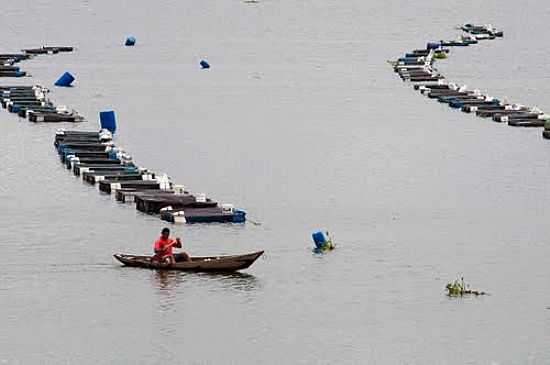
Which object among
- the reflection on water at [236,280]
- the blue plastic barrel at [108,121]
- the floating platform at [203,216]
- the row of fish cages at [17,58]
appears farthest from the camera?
the row of fish cages at [17,58]

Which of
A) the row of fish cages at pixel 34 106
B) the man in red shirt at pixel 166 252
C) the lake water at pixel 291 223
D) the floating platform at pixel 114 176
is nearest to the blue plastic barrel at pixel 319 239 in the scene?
the lake water at pixel 291 223

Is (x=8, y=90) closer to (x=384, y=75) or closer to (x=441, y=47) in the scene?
(x=384, y=75)

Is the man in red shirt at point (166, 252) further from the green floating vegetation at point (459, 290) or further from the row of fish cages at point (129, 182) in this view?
the green floating vegetation at point (459, 290)

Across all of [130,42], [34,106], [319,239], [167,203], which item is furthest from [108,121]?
[130,42]

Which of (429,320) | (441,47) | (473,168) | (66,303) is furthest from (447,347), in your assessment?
(441,47)

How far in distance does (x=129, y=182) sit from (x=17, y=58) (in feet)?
178

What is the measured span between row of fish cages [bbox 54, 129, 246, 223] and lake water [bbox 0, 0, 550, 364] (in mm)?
626

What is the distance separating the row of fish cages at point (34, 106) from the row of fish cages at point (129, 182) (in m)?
6.93

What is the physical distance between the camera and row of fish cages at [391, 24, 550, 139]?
81.2 meters

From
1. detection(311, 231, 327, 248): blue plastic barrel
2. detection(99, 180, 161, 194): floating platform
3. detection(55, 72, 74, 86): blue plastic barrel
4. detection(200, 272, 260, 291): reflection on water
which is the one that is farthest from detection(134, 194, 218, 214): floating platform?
detection(55, 72, 74, 86): blue plastic barrel

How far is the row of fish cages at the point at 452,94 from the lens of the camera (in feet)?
266

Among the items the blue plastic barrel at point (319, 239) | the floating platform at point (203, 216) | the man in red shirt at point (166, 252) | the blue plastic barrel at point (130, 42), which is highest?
the blue plastic barrel at point (130, 42)

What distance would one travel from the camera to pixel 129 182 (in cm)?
5869

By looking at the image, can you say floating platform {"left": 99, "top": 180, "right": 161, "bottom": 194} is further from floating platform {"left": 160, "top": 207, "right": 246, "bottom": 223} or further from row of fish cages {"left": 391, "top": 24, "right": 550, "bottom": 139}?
row of fish cages {"left": 391, "top": 24, "right": 550, "bottom": 139}
